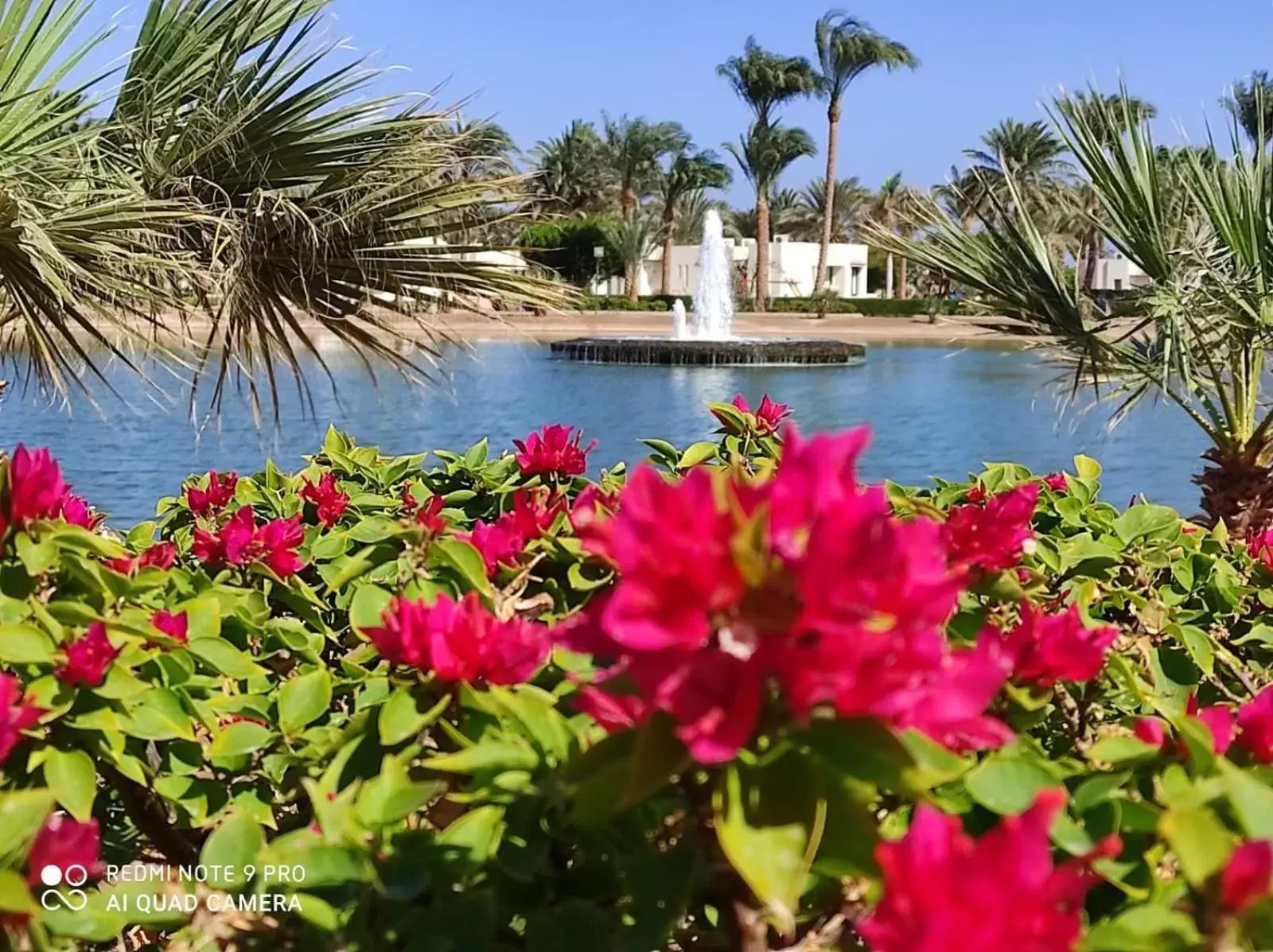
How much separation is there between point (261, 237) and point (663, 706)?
3.49 metres

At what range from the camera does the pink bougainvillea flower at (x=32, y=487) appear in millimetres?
1364

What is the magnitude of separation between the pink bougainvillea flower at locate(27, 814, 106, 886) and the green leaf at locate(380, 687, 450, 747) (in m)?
0.25

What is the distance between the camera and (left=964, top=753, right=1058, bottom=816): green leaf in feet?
3.22

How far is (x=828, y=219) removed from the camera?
38.8 m

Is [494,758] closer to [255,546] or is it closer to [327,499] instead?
[255,546]

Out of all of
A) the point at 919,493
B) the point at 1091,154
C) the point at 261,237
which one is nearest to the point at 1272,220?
the point at 1091,154

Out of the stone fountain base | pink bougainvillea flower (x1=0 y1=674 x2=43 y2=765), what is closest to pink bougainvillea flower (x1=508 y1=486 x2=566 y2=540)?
pink bougainvillea flower (x1=0 y1=674 x2=43 y2=765)

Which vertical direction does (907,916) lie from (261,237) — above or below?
below

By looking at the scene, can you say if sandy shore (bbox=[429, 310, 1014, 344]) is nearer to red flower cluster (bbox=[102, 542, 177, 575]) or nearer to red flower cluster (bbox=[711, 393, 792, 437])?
red flower cluster (bbox=[711, 393, 792, 437])

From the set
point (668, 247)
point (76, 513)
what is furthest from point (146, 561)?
point (668, 247)

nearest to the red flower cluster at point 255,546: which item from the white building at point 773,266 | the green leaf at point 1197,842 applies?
the green leaf at point 1197,842

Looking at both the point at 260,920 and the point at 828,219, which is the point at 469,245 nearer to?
the point at 260,920

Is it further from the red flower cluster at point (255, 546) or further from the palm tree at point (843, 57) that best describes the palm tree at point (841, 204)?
the red flower cluster at point (255, 546)

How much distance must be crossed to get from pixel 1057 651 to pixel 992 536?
1.02 feet
